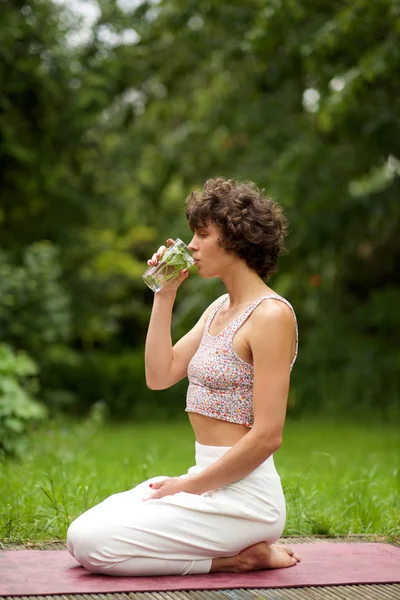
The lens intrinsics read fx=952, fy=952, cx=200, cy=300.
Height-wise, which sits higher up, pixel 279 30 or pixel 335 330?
pixel 279 30

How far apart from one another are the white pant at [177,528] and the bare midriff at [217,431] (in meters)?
0.03

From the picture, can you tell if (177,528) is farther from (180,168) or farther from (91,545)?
(180,168)

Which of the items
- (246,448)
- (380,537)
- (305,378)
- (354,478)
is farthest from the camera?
(305,378)

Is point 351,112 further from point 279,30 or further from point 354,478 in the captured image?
point 354,478

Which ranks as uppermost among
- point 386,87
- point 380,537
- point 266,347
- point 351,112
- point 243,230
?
point 386,87

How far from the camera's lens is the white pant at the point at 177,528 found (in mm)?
3361

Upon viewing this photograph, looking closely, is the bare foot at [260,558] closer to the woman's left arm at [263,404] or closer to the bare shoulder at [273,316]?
the woman's left arm at [263,404]

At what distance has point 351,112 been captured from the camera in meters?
10.2

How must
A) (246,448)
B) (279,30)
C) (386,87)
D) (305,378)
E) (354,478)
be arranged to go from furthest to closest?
1. (305,378)
2. (386,87)
3. (279,30)
4. (354,478)
5. (246,448)

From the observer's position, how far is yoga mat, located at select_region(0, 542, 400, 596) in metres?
3.23

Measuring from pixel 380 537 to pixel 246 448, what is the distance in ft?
4.14

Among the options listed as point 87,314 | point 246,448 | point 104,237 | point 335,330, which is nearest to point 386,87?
point 335,330

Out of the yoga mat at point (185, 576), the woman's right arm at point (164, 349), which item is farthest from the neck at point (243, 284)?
the yoga mat at point (185, 576)

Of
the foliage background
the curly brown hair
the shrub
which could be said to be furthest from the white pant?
the foliage background
